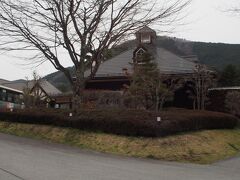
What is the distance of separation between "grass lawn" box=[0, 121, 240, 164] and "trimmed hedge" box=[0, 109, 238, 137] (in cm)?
30

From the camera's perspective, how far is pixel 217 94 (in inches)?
1371

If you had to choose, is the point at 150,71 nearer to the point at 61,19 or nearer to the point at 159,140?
the point at 61,19

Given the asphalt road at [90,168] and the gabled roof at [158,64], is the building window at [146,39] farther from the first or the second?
the asphalt road at [90,168]

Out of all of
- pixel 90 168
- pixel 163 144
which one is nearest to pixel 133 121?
pixel 163 144

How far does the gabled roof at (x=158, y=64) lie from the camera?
3719 centimetres

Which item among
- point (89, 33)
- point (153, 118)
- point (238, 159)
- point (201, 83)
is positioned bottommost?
point (238, 159)

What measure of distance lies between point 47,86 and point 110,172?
194ft

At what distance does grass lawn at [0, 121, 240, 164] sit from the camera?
1689 centimetres

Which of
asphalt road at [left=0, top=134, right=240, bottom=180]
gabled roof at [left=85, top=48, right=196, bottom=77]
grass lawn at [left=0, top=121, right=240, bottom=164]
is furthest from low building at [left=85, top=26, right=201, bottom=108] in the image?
asphalt road at [left=0, top=134, right=240, bottom=180]

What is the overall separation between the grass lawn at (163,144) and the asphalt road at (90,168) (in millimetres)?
845

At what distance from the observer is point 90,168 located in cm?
1262

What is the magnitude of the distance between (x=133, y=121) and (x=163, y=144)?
5.93ft

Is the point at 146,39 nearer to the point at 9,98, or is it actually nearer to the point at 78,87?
the point at 9,98

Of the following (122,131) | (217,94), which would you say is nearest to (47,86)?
(217,94)
